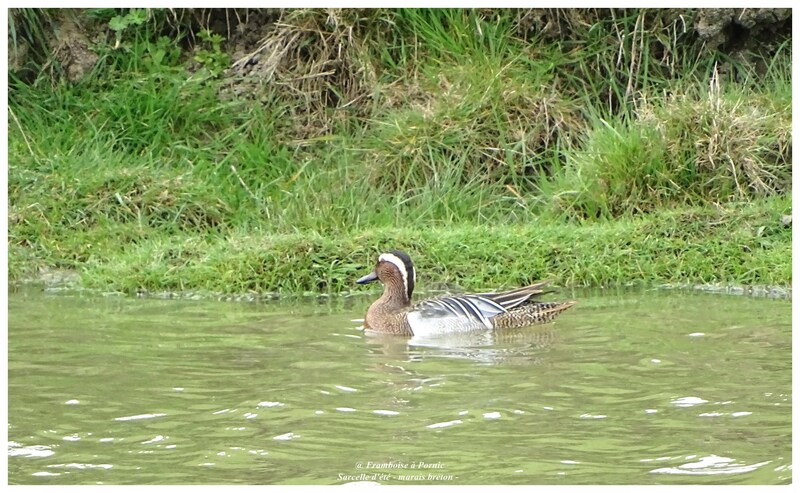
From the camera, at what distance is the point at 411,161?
11273 millimetres

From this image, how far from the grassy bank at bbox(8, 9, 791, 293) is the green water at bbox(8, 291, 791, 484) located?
0.92 metres

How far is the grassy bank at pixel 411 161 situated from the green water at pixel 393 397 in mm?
920

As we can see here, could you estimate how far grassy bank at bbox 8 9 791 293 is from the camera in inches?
388

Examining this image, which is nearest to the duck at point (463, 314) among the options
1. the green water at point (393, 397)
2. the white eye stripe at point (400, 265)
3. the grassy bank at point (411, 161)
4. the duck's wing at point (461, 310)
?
the duck's wing at point (461, 310)

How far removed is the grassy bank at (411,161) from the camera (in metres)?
9.87

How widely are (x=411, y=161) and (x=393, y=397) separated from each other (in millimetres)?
5002

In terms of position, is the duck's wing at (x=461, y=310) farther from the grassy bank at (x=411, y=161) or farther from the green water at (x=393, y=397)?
the grassy bank at (x=411, y=161)

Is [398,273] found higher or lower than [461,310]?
→ higher

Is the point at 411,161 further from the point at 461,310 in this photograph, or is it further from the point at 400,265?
the point at 461,310

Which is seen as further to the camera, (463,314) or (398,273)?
(398,273)

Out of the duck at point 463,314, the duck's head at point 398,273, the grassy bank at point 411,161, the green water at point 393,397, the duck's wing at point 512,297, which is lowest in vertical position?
the green water at point 393,397

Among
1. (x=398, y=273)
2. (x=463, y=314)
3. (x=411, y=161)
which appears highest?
(x=411, y=161)

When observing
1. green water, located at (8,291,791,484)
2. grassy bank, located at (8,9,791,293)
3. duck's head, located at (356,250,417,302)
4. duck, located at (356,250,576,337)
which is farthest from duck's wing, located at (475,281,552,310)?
grassy bank, located at (8,9,791,293)

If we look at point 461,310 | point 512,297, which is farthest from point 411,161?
point 461,310
